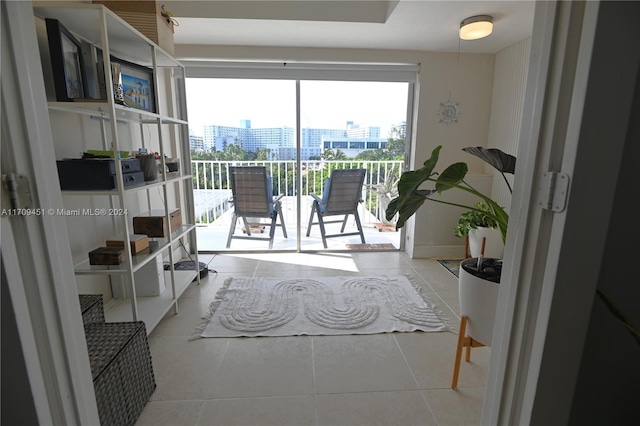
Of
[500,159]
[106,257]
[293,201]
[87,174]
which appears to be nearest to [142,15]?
[87,174]

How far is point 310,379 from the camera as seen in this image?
1498 millimetres

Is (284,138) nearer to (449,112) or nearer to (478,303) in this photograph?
(449,112)

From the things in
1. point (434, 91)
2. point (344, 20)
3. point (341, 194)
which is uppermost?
point (344, 20)

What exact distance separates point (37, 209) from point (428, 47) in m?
3.09

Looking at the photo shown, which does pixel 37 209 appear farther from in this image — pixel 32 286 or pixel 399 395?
pixel 399 395

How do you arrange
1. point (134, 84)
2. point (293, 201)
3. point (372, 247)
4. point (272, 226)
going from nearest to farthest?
point (134, 84)
point (272, 226)
point (372, 247)
point (293, 201)

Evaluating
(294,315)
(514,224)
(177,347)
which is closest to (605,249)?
(514,224)

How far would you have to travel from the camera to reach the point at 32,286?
57cm

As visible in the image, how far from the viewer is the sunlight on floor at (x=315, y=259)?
2.97m

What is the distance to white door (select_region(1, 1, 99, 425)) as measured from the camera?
519mm

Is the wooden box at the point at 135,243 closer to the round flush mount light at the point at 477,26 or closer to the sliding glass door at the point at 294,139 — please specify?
the sliding glass door at the point at 294,139

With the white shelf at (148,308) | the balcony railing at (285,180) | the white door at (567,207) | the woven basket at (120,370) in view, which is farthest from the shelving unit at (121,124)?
the white door at (567,207)

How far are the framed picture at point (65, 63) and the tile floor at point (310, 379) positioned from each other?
53.3 inches

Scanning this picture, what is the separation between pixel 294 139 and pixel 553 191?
2735 millimetres
